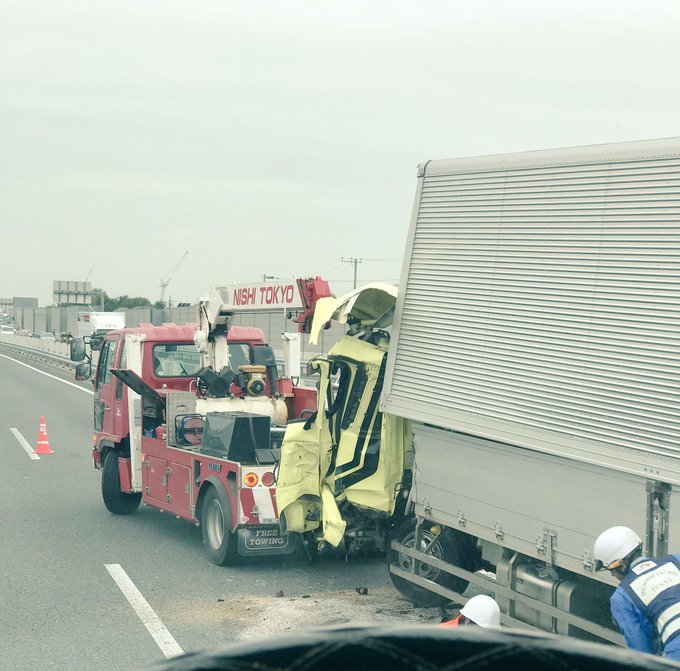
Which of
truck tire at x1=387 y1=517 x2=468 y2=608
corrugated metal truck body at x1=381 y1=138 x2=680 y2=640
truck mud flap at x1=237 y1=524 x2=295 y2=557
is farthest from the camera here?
truck mud flap at x1=237 y1=524 x2=295 y2=557

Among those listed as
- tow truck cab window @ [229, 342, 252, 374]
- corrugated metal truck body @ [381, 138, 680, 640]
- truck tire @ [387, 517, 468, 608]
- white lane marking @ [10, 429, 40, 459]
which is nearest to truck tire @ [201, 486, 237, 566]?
truck tire @ [387, 517, 468, 608]

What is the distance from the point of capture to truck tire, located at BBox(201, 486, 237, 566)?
32.7 feet

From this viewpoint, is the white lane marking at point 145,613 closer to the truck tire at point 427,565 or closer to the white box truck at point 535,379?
the white box truck at point 535,379

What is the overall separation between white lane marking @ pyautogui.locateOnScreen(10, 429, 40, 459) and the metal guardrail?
24.2 metres

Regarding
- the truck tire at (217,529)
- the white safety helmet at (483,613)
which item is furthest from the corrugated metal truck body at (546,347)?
the truck tire at (217,529)

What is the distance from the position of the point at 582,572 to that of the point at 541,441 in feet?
2.83

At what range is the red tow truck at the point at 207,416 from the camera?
9.81m

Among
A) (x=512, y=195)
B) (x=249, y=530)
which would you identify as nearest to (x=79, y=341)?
(x=249, y=530)

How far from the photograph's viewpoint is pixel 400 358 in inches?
323

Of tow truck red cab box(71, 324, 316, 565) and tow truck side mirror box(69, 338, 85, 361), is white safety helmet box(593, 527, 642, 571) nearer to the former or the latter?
tow truck red cab box(71, 324, 316, 565)

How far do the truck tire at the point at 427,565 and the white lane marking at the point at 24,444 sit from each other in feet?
37.7

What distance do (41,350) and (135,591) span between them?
53.8 metres

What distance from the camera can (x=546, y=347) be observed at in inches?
266

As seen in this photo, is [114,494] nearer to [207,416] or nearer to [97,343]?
[97,343]
